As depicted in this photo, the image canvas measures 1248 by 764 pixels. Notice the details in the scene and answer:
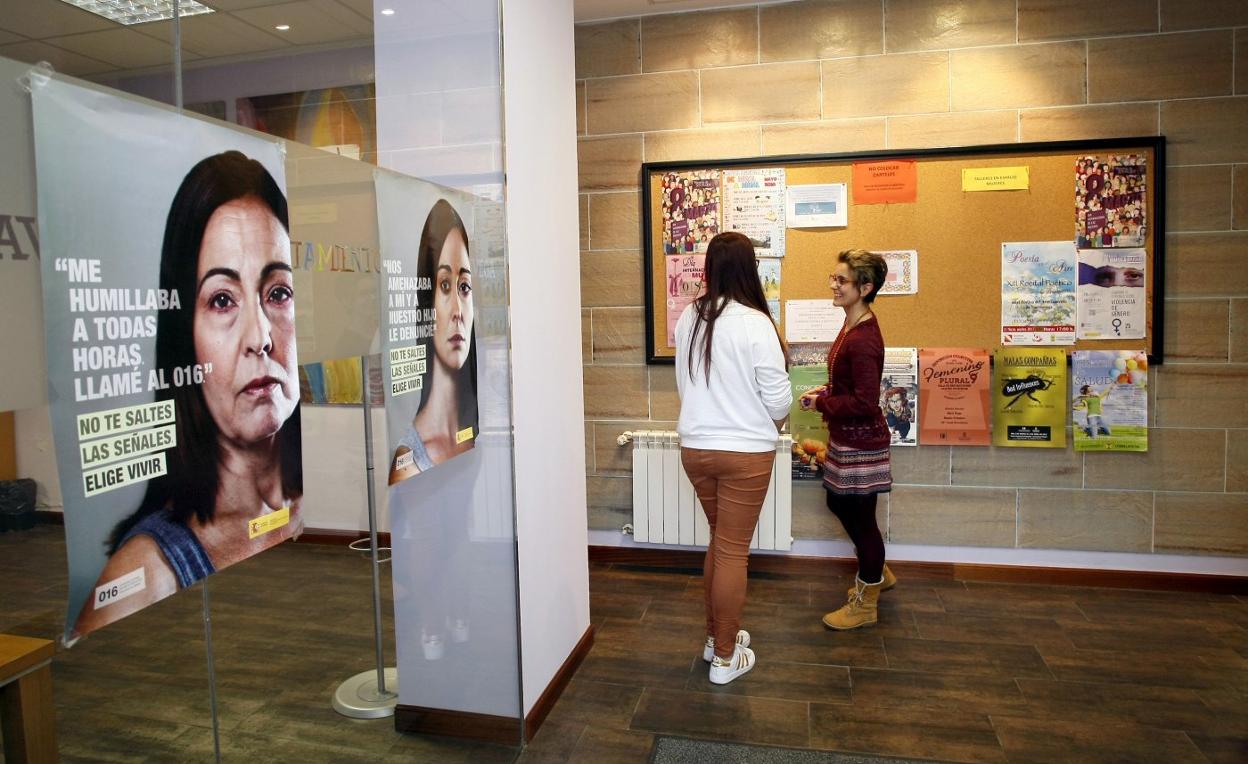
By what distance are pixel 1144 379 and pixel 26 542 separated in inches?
159

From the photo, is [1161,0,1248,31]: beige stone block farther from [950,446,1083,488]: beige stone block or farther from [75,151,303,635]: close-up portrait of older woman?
[75,151,303,635]: close-up portrait of older woman

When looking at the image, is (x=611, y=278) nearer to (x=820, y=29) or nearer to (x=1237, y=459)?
(x=820, y=29)

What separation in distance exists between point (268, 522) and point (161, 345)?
353 millimetres

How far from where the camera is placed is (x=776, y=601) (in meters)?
3.59

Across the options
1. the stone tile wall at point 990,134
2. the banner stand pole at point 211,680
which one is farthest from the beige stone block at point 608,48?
the banner stand pole at point 211,680

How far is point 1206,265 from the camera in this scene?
352 cm

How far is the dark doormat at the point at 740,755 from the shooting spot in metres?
2.33

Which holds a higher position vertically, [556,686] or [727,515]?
[727,515]

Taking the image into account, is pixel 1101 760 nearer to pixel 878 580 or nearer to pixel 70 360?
pixel 878 580

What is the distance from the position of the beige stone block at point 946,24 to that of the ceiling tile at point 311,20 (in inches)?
115

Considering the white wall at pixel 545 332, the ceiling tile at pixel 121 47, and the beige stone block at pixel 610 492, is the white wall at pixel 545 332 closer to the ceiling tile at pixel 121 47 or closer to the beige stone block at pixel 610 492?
the beige stone block at pixel 610 492

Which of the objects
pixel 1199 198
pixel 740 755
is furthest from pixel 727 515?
pixel 1199 198

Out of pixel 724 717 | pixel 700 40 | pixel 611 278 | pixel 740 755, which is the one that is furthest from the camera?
pixel 611 278

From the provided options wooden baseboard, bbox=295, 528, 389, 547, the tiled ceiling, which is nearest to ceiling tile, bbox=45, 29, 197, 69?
the tiled ceiling
